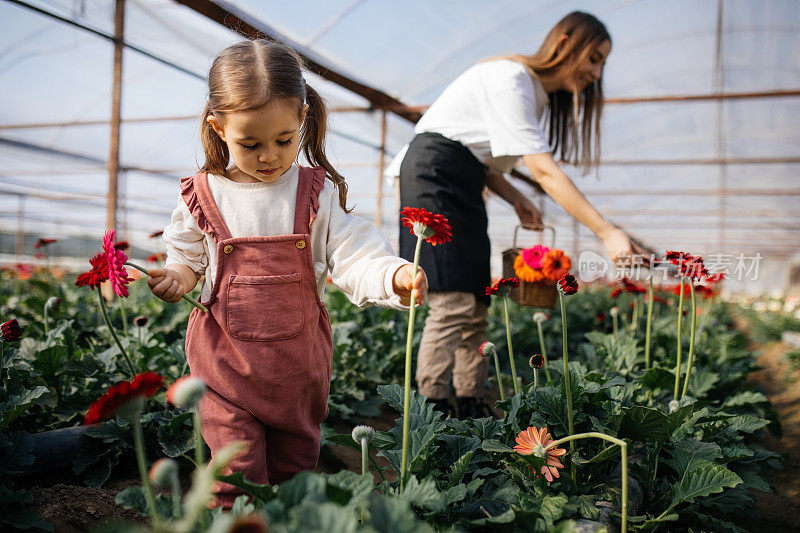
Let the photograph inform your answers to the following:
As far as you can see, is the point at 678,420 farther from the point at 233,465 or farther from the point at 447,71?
the point at 447,71

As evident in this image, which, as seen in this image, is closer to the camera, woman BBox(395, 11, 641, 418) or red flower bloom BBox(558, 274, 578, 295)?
red flower bloom BBox(558, 274, 578, 295)

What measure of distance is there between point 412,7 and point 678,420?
212 inches

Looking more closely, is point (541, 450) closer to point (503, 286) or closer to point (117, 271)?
point (503, 286)

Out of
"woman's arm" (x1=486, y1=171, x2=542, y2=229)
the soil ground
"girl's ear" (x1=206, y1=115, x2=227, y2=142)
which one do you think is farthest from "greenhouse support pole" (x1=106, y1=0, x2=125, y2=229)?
"girl's ear" (x1=206, y1=115, x2=227, y2=142)

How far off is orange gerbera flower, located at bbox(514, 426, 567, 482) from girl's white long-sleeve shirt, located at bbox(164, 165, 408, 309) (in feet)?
1.45

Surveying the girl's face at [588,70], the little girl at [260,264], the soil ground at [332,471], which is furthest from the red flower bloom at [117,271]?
the girl's face at [588,70]

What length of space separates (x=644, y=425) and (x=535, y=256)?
74 centimetres

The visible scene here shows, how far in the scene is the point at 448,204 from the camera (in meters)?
2.20

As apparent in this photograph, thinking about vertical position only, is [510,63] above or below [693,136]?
below


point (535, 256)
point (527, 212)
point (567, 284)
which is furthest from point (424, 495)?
point (527, 212)

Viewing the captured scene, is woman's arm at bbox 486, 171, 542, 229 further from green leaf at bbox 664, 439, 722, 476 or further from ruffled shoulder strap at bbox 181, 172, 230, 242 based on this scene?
ruffled shoulder strap at bbox 181, 172, 230, 242

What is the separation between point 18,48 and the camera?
658 cm

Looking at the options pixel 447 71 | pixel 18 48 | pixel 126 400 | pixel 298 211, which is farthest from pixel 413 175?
pixel 18 48

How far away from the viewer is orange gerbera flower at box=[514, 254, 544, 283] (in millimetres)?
2056
